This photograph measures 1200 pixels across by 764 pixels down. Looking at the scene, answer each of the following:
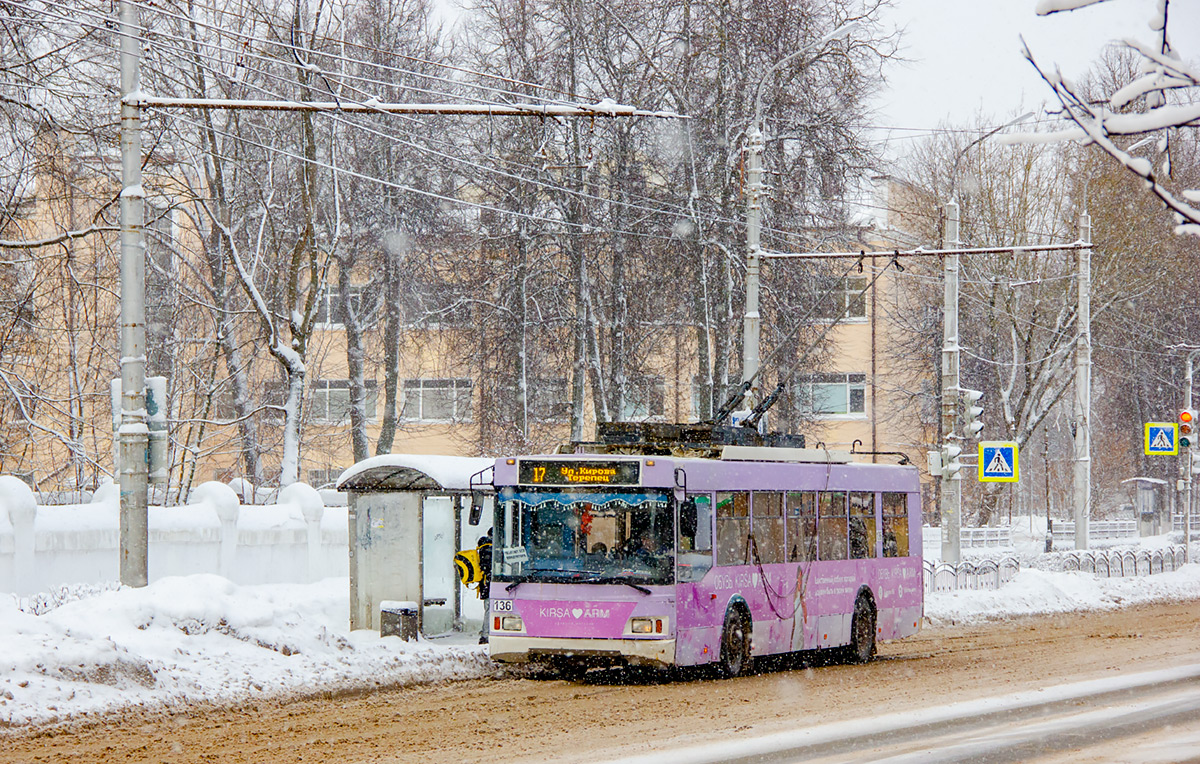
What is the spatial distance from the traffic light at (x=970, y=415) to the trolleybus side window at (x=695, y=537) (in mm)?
11555

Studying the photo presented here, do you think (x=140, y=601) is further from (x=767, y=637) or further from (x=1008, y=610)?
(x=1008, y=610)

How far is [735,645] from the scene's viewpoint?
17.1 metres

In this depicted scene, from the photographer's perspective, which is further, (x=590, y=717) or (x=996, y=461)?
(x=996, y=461)

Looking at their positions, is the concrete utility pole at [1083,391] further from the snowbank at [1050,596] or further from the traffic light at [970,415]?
the traffic light at [970,415]

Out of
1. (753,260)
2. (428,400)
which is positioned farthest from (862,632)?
(428,400)

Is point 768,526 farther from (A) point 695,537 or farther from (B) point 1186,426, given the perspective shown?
(B) point 1186,426

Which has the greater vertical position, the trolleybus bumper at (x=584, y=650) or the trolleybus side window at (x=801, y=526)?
the trolleybus side window at (x=801, y=526)

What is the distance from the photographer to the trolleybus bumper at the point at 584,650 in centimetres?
1558

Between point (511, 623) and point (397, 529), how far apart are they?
3419mm

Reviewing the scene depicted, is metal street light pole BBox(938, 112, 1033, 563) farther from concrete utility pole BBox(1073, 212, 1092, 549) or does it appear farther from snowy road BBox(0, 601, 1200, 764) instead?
snowy road BBox(0, 601, 1200, 764)

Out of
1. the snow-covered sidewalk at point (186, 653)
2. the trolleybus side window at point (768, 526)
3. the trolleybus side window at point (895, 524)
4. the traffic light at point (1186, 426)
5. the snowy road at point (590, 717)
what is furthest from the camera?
the traffic light at point (1186, 426)

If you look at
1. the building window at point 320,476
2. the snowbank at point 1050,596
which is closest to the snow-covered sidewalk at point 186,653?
the snowbank at point 1050,596

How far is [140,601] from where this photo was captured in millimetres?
14586

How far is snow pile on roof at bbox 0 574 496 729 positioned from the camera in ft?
41.8
